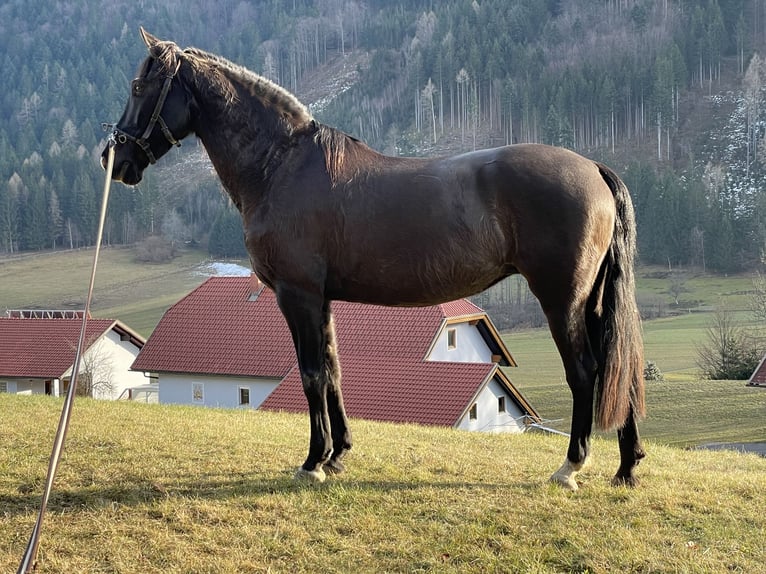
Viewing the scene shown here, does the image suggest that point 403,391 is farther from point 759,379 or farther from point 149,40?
point 149,40

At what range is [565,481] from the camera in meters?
5.84

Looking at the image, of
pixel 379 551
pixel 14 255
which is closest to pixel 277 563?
pixel 379 551

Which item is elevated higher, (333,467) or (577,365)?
(577,365)

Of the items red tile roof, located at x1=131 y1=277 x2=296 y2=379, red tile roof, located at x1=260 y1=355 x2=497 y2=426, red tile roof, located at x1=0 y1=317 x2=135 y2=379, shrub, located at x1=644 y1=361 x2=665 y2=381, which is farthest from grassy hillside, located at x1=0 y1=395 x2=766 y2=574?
shrub, located at x1=644 y1=361 x2=665 y2=381

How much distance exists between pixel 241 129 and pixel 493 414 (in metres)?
19.5

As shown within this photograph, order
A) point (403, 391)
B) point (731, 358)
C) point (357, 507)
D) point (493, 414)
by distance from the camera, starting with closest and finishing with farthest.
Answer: point (357, 507)
point (403, 391)
point (493, 414)
point (731, 358)

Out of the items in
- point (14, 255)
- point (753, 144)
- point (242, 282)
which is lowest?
point (14, 255)

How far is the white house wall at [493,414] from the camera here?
23500 millimetres

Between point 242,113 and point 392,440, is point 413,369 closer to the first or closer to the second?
point 392,440

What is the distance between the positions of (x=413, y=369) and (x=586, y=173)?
17760 millimetres

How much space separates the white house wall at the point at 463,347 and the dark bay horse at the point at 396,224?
19.5 metres

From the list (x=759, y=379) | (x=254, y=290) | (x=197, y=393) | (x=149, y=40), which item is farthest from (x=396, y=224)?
(x=759, y=379)

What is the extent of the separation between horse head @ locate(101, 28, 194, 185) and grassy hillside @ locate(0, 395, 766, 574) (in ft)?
7.93

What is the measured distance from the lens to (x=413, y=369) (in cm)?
2308
